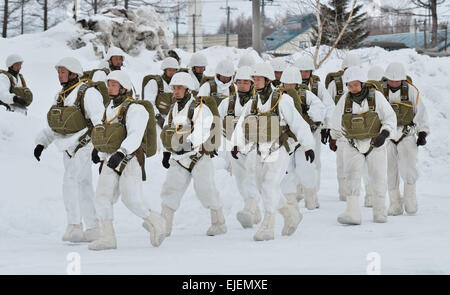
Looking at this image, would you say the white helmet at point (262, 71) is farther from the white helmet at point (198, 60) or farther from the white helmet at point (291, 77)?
the white helmet at point (198, 60)

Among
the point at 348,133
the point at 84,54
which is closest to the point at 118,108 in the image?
the point at 348,133

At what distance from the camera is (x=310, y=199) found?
1070 centimetres

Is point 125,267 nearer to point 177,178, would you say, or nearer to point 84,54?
point 177,178

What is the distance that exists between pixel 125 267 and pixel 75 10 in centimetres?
2507

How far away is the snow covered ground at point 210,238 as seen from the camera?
19.2ft

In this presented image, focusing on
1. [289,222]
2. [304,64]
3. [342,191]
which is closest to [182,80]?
[289,222]

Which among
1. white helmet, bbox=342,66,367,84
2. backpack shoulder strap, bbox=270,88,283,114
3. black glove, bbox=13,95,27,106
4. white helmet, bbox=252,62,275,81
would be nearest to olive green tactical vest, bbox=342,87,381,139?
white helmet, bbox=342,66,367,84

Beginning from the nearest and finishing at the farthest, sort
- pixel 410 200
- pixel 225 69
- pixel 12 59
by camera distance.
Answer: pixel 410 200, pixel 225 69, pixel 12 59

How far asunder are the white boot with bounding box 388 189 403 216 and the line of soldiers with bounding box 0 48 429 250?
2cm

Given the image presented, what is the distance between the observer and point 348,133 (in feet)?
28.8

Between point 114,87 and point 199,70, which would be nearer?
point 114,87

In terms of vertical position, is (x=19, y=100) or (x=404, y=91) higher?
(x=404, y=91)

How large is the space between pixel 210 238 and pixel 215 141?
1295mm

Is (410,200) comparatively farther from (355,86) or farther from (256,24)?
(256,24)
